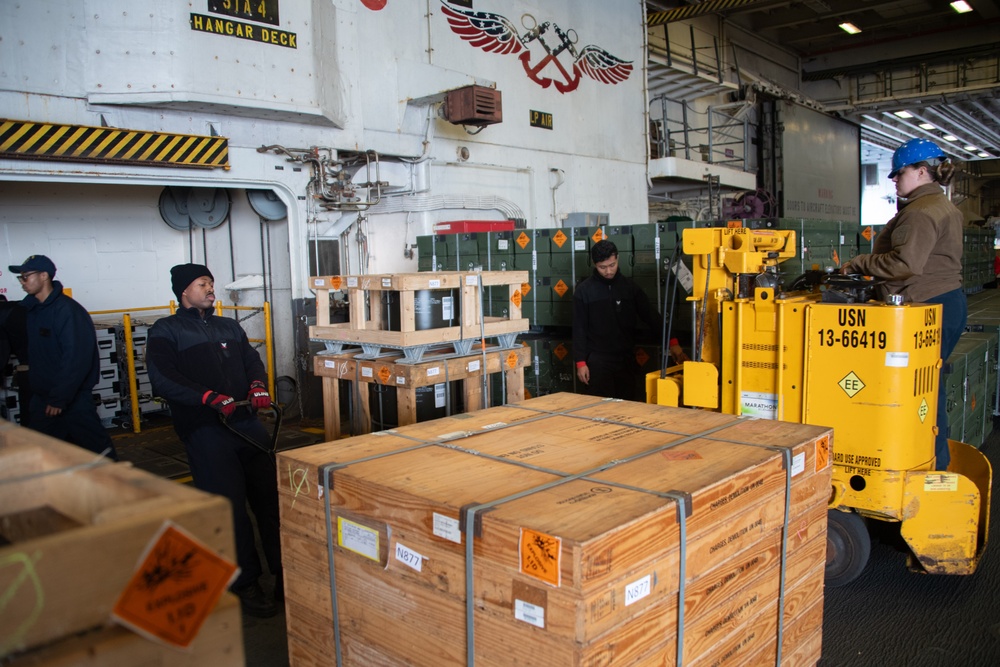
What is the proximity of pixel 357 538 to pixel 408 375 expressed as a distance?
198 centimetres

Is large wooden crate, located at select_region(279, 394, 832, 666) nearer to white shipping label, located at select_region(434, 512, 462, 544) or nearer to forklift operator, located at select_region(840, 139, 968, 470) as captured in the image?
white shipping label, located at select_region(434, 512, 462, 544)

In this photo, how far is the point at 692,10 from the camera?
13766mm

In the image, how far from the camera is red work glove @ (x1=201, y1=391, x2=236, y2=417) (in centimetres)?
393

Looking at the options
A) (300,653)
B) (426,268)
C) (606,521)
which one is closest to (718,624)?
(606,521)

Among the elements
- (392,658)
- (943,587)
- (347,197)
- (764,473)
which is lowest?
(943,587)

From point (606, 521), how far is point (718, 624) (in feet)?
2.55

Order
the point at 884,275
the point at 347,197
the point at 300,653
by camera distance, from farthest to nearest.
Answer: the point at 347,197 < the point at 884,275 < the point at 300,653

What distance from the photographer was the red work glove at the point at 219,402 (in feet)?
12.9

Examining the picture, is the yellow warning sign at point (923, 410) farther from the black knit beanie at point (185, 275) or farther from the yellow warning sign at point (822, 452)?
the black knit beanie at point (185, 275)

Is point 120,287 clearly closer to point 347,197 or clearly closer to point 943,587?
point 347,197

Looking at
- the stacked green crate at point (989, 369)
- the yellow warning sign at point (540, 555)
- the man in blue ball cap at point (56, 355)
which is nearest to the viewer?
the yellow warning sign at point (540, 555)

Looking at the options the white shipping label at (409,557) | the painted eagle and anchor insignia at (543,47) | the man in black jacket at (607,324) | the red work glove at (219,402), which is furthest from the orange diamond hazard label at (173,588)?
the painted eagle and anchor insignia at (543,47)

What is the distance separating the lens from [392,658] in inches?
95.3

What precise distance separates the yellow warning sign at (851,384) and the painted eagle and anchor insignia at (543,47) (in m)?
7.87
